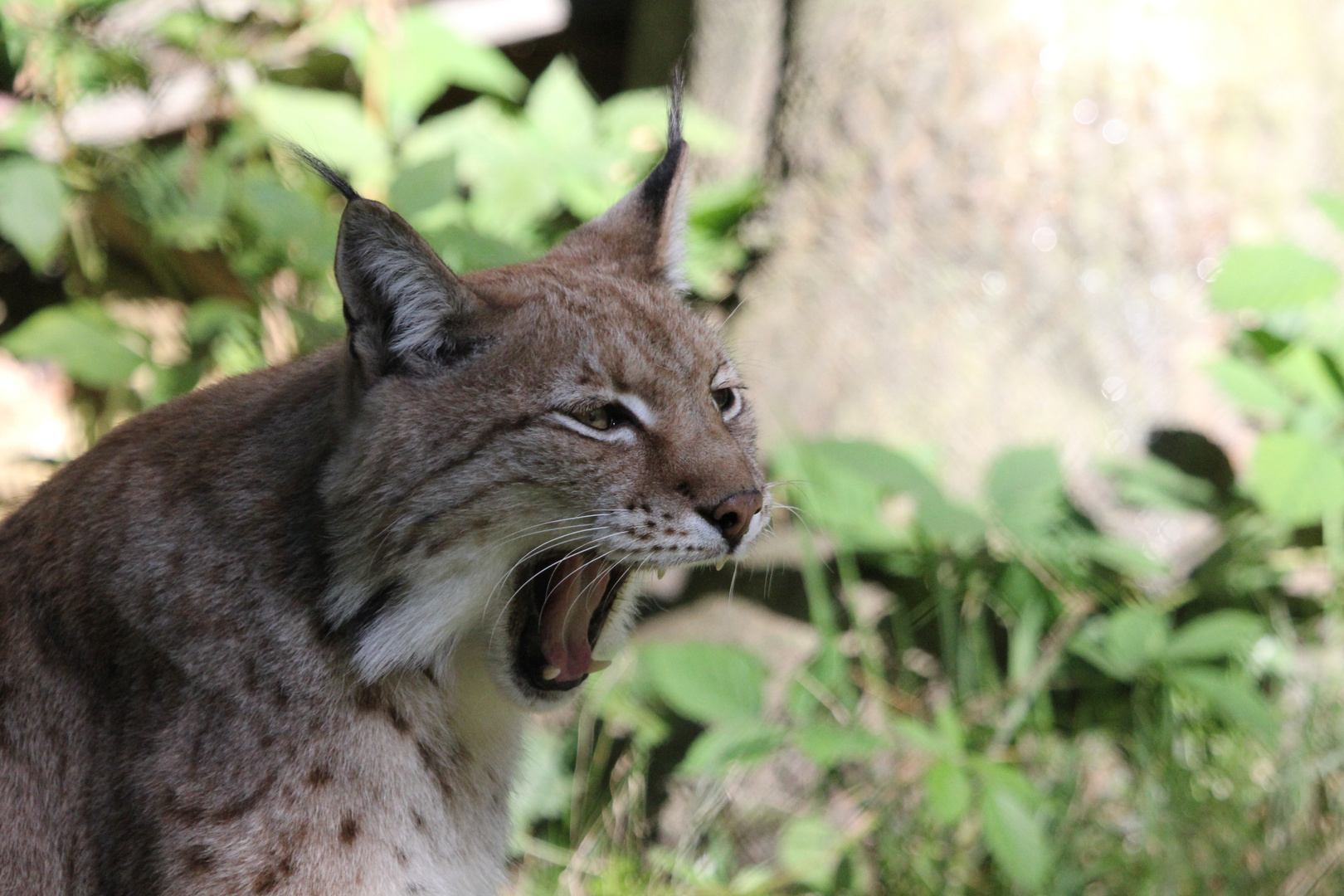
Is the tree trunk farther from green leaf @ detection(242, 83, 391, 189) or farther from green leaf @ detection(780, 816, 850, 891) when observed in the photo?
green leaf @ detection(242, 83, 391, 189)

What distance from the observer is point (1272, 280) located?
3477 millimetres

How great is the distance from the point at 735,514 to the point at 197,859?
974 mm

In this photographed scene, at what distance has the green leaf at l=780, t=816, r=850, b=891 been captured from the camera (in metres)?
3.63

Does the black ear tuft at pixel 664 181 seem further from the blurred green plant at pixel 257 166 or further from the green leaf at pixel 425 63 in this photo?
the green leaf at pixel 425 63

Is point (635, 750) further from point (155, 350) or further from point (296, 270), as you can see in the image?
point (155, 350)

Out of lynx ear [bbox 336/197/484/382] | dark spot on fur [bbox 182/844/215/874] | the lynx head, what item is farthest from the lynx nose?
dark spot on fur [bbox 182/844/215/874]

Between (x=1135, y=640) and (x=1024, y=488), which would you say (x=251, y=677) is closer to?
(x=1024, y=488)

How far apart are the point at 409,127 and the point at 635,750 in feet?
6.61

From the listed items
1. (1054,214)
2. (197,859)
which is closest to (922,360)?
(1054,214)

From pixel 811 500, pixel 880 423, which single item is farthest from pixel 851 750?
pixel 880 423

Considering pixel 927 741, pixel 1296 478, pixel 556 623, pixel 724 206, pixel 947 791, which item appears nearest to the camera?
pixel 556 623

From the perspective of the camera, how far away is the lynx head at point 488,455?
209cm

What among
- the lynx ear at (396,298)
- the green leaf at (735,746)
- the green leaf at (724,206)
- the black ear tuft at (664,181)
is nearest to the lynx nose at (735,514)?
the lynx ear at (396,298)

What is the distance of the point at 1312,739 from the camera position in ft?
12.0
